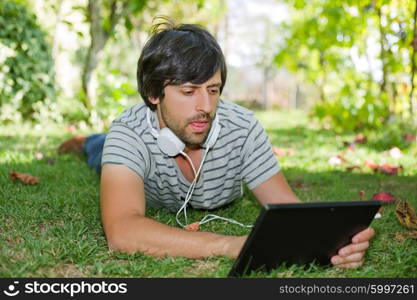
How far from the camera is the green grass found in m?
2.01

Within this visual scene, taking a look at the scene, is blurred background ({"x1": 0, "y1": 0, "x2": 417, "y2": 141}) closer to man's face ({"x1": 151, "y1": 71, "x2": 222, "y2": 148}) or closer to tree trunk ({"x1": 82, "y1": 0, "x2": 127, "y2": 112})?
tree trunk ({"x1": 82, "y1": 0, "x2": 127, "y2": 112})

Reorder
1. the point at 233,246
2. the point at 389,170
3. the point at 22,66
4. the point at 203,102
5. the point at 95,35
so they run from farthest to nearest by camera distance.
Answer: the point at 95,35
the point at 22,66
the point at 389,170
the point at 203,102
the point at 233,246

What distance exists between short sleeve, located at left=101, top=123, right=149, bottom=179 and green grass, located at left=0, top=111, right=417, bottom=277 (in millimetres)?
364

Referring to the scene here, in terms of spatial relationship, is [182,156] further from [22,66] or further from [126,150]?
[22,66]

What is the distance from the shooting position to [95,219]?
2.76m

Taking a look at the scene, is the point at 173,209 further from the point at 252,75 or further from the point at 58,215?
the point at 252,75

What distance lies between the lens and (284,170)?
4668mm

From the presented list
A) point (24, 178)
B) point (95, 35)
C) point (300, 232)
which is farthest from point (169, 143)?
point (95, 35)

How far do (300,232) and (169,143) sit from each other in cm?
93

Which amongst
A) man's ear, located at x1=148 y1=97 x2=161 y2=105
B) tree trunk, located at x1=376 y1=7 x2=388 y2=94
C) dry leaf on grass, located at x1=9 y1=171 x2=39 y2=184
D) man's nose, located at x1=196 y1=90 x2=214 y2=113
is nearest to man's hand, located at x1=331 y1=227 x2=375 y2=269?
man's nose, located at x1=196 y1=90 x2=214 y2=113

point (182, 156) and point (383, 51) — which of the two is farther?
point (383, 51)

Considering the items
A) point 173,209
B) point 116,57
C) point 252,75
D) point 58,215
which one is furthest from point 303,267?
point 252,75

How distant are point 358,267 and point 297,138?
540 centimetres

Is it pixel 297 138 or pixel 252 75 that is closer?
pixel 297 138
